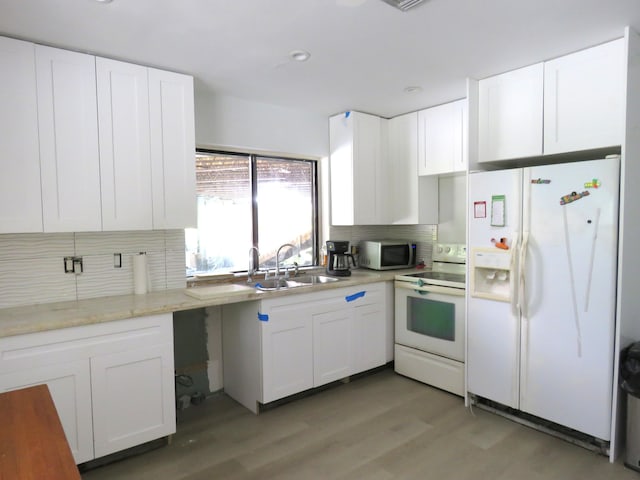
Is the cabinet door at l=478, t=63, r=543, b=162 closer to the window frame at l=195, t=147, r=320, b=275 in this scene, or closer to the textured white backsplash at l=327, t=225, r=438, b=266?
the textured white backsplash at l=327, t=225, r=438, b=266

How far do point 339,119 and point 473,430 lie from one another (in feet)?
9.04

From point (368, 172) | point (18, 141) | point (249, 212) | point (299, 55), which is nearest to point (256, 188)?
point (249, 212)

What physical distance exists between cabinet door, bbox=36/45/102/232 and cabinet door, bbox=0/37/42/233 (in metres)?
0.04

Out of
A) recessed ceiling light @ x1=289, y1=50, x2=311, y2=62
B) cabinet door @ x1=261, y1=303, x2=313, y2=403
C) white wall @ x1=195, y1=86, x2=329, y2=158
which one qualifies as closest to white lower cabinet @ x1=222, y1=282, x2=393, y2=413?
cabinet door @ x1=261, y1=303, x2=313, y2=403

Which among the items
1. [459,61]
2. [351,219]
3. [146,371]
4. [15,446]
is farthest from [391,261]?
[15,446]

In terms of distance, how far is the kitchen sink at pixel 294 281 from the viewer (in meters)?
3.21

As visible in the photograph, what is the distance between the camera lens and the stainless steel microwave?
149 inches

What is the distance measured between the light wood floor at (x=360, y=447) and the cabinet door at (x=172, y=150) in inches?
55.2

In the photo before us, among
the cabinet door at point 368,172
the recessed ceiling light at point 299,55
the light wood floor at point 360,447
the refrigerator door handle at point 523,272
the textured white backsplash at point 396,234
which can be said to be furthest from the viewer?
the textured white backsplash at point 396,234

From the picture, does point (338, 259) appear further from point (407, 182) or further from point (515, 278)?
point (515, 278)

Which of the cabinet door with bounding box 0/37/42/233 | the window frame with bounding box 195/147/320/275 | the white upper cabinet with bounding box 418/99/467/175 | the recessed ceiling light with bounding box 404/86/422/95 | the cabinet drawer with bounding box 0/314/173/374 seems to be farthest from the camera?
the window frame with bounding box 195/147/320/275

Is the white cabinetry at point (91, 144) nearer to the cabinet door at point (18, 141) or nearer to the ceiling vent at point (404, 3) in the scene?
the cabinet door at point (18, 141)

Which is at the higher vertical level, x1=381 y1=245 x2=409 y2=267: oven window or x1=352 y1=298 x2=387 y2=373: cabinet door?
x1=381 y1=245 x2=409 y2=267: oven window

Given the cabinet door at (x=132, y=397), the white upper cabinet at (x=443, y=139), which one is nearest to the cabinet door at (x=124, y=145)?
the cabinet door at (x=132, y=397)
